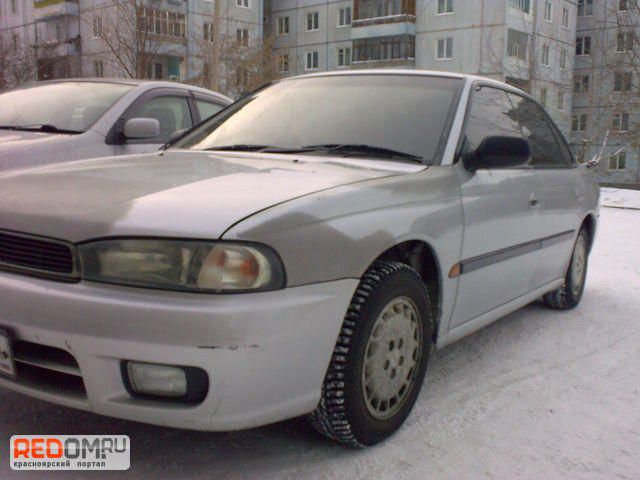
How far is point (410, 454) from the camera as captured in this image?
2564 millimetres

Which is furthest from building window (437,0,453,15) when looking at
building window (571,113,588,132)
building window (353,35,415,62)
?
building window (571,113,588,132)

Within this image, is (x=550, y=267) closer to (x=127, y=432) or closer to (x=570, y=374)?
(x=570, y=374)

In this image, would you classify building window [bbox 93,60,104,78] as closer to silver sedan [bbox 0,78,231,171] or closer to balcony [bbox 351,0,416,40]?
balcony [bbox 351,0,416,40]

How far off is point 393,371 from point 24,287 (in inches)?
53.7

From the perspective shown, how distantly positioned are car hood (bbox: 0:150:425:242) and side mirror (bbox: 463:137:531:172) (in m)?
0.35

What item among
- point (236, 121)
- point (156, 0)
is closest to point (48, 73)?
point (156, 0)

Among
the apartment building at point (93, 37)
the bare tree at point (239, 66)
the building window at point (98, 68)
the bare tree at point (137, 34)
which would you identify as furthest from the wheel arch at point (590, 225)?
the building window at point (98, 68)

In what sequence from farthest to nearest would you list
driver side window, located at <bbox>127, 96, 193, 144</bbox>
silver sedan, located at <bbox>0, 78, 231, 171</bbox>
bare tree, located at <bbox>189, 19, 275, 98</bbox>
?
1. bare tree, located at <bbox>189, 19, 275, 98</bbox>
2. driver side window, located at <bbox>127, 96, 193, 144</bbox>
3. silver sedan, located at <bbox>0, 78, 231, 171</bbox>

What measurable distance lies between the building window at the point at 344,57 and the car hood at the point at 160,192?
44.0m

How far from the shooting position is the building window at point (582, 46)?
49428mm

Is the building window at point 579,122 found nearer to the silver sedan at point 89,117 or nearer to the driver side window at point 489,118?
the silver sedan at point 89,117

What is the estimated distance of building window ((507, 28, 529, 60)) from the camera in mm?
38844

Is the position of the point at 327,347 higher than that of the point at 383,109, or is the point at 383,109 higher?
the point at 383,109

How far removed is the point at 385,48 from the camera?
139 feet
